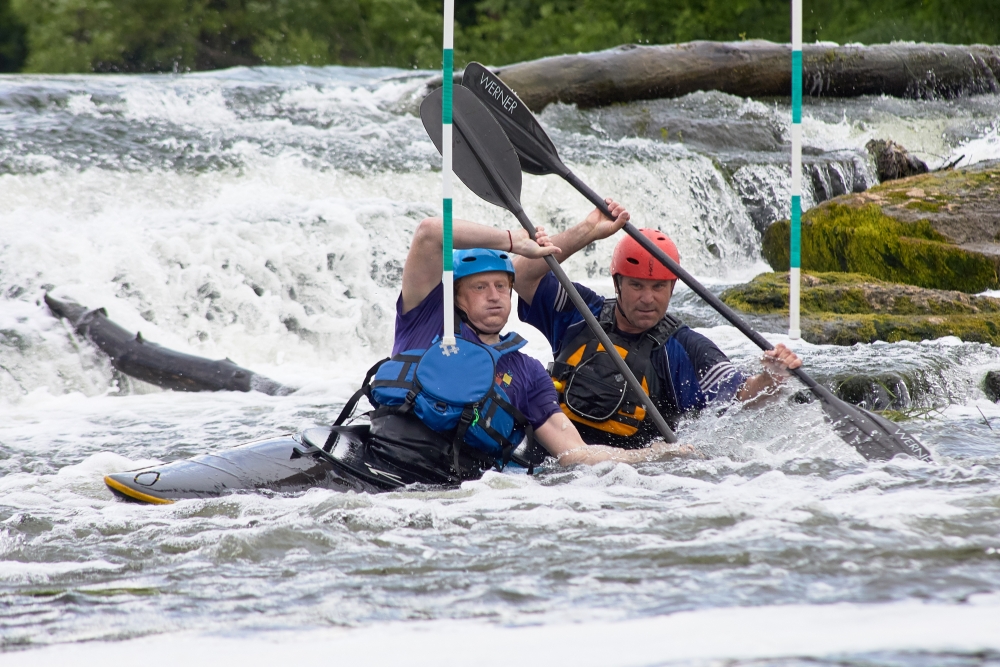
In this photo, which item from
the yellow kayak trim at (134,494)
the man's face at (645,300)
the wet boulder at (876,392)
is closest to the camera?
the yellow kayak trim at (134,494)

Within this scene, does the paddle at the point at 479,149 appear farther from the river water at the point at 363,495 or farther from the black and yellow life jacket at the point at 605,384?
the river water at the point at 363,495

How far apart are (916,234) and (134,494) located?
20.4ft

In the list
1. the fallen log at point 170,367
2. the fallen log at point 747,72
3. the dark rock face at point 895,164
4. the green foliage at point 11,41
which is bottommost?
the fallen log at point 170,367

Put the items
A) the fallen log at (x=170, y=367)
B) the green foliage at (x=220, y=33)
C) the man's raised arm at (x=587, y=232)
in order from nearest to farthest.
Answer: the man's raised arm at (x=587, y=232)
the fallen log at (x=170, y=367)
the green foliage at (x=220, y=33)

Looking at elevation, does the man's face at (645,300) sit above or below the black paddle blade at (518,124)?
below

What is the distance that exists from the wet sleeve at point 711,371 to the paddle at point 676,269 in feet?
0.48

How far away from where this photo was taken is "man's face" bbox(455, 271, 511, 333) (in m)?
3.92

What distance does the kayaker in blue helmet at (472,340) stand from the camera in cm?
379

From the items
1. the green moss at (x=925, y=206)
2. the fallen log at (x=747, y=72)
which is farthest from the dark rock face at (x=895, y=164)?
the green moss at (x=925, y=206)

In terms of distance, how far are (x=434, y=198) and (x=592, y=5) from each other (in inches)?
602

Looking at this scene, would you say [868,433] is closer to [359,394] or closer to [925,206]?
[359,394]

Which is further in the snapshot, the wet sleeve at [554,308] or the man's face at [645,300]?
the wet sleeve at [554,308]

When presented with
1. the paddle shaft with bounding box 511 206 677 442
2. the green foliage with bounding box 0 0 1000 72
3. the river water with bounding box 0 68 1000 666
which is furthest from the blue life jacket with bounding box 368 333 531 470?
the green foliage with bounding box 0 0 1000 72

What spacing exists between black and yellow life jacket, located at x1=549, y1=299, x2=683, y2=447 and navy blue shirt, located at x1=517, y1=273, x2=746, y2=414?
0.04m
